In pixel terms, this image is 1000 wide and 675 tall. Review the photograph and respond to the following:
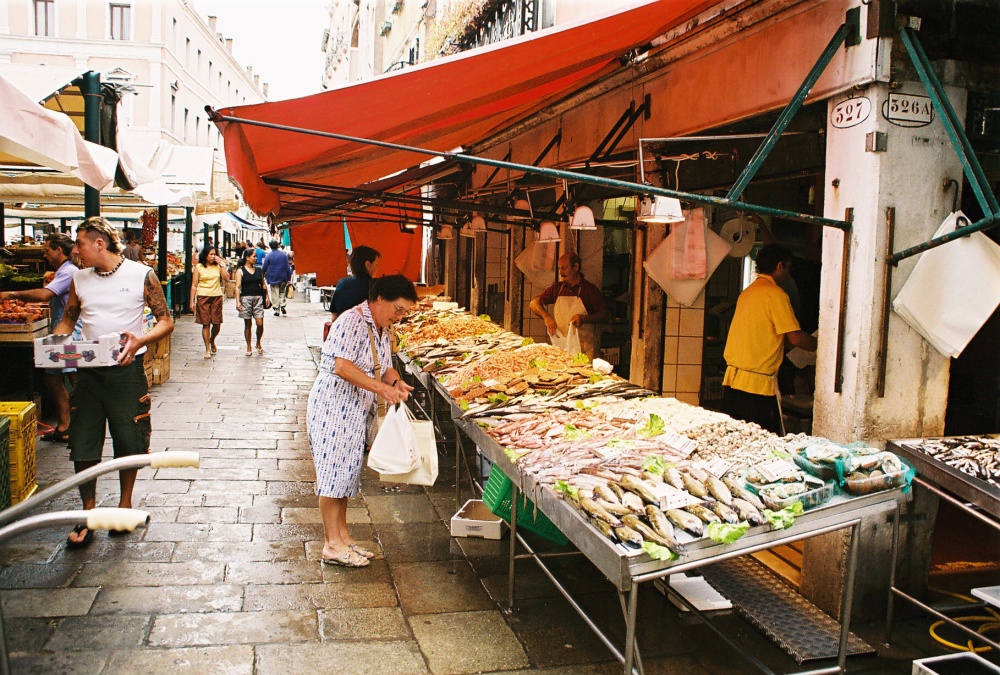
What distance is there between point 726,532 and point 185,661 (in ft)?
8.82

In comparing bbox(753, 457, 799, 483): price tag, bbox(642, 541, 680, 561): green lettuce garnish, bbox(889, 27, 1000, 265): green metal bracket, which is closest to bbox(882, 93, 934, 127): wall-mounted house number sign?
bbox(889, 27, 1000, 265): green metal bracket

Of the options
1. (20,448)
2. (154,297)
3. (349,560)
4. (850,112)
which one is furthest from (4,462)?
(850,112)

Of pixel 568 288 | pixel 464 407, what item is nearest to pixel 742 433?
pixel 464 407

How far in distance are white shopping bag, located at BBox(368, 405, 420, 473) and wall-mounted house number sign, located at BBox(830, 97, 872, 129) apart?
124 inches

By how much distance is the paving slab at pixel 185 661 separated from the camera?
3.66 m

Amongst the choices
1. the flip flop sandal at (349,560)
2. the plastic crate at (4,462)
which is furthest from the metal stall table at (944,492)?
the plastic crate at (4,462)

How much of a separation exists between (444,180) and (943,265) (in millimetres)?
11413

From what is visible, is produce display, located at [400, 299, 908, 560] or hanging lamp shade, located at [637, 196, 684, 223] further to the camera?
hanging lamp shade, located at [637, 196, 684, 223]

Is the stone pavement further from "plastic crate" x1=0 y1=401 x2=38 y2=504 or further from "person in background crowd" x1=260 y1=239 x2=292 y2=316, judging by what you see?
"person in background crowd" x1=260 y1=239 x2=292 y2=316

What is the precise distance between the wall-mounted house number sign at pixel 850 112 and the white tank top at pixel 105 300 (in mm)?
4705

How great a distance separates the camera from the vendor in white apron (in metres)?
8.74

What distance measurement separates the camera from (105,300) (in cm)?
520

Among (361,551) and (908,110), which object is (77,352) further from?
(908,110)

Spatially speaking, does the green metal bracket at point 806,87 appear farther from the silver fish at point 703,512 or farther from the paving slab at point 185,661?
the paving slab at point 185,661
